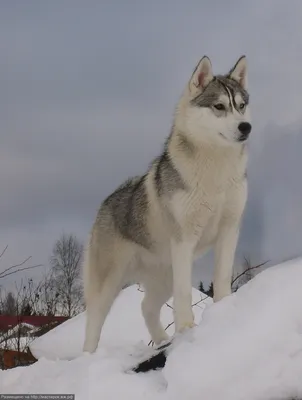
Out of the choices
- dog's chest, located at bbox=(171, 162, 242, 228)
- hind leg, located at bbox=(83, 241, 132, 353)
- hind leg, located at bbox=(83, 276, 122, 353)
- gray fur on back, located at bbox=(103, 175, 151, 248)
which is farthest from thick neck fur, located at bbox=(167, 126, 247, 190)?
hind leg, located at bbox=(83, 276, 122, 353)

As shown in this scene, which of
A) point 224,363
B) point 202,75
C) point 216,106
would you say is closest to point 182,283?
point 216,106

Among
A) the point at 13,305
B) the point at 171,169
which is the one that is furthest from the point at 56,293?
the point at 171,169

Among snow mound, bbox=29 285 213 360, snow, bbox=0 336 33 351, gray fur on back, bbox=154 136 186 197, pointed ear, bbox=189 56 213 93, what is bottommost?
snow, bbox=0 336 33 351

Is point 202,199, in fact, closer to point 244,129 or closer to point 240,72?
point 244,129

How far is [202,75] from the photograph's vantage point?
6648mm

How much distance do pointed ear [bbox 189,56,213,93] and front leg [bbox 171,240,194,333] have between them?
5.38 feet

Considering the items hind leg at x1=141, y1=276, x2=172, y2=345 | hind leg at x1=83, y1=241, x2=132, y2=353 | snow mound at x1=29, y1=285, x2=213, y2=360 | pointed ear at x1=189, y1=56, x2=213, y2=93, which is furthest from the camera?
snow mound at x1=29, y1=285, x2=213, y2=360

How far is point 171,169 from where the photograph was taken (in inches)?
259

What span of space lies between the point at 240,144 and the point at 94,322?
265 centimetres

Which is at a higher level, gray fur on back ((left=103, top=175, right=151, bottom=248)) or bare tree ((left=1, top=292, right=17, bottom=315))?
gray fur on back ((left=103, top=175, right=151, bottom=248))

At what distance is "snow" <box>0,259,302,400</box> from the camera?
12.3ft

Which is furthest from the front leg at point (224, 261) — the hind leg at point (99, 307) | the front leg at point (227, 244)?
the hind leg at point (99, 307)

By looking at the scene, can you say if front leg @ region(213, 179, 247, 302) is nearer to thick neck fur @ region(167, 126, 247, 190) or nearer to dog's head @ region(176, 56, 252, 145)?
thick neck fur @ region(167, 126, 247, 190)

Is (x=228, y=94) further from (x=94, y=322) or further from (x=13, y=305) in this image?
(x=13, y=305)
